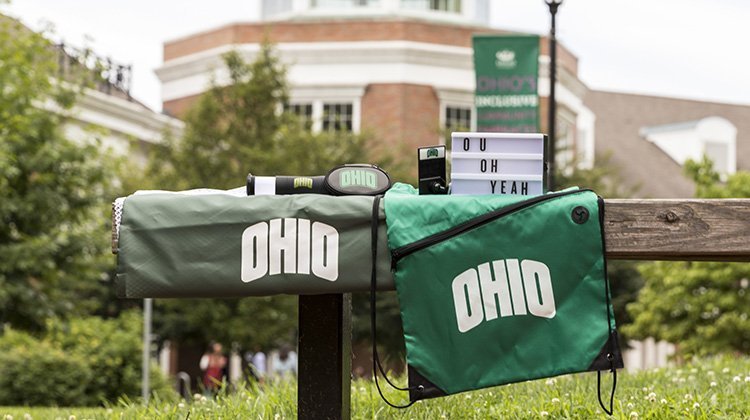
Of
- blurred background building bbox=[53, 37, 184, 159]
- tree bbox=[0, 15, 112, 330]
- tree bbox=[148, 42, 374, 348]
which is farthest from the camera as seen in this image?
blurred background building bbox=[53, 37, 184, 159]

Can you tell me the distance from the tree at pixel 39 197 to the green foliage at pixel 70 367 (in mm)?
719


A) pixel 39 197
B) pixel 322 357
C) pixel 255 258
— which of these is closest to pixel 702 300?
pixel 39 197

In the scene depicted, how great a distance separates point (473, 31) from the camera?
35.9 metres

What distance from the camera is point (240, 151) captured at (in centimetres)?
2350

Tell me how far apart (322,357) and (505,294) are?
87 centimetres

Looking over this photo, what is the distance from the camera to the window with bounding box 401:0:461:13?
3791 centimetres

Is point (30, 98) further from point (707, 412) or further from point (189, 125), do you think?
point (707, 412)

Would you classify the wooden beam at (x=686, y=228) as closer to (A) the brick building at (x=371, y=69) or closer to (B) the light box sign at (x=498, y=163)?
(B) the light box sign at (x=498, y=163)

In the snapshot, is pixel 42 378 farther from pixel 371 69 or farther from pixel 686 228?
pixel 371 69

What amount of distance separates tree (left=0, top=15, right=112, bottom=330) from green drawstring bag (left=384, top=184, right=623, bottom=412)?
41.5 ft

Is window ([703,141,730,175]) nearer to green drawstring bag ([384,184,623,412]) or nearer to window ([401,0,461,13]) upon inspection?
window ([401,0,461,13])

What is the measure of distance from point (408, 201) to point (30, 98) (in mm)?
13462

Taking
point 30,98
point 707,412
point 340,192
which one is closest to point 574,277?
point 340,192

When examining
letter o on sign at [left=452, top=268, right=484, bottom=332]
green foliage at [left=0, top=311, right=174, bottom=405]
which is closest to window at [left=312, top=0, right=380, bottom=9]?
green foliage at [left=0, top=311, right=174, bottom=405]
